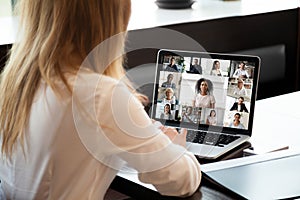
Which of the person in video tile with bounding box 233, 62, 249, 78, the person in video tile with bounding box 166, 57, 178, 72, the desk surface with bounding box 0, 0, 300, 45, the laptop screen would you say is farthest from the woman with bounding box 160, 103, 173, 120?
the desk surface with bounding box 0, 0, 300, 45

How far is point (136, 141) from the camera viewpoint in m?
1.35

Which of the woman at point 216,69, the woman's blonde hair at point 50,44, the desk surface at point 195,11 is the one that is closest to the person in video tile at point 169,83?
the woman at point 216,69

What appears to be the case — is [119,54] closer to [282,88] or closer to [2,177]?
[2,177]

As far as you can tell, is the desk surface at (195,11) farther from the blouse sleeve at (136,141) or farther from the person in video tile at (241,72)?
the blouse sleeve at (136,141)

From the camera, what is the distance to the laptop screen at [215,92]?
6.05 ft

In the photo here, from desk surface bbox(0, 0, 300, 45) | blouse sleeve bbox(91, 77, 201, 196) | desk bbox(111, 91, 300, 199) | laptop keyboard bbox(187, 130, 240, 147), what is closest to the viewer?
blouse sleeve bbox(91, 77, 201, 196)

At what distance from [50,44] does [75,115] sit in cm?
17

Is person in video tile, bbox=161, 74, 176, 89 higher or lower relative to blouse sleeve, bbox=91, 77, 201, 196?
higher

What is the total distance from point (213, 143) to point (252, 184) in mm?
293

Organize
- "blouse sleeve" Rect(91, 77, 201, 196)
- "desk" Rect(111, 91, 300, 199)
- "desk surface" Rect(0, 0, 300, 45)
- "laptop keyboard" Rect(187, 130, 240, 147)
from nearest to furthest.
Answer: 1. "blouse sleeve" Rect(91, 77, 201, 196)
2. "desk" Rect(111, 91, 300, 199)
3. "laptop keyboard" Rect(187, 130, 240, 147)
4. "desk surface" Rect(0, 0, 300, 45)

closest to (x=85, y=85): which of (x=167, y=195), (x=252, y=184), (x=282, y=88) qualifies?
(x=167, y=195)

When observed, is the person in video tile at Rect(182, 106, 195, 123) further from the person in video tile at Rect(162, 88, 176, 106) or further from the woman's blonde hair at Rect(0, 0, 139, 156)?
the woman's blonde hair at Rect(0, 0, 139, 156)

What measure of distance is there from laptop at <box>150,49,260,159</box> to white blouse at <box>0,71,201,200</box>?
40 centimetres

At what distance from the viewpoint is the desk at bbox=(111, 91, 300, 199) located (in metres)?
1.53
